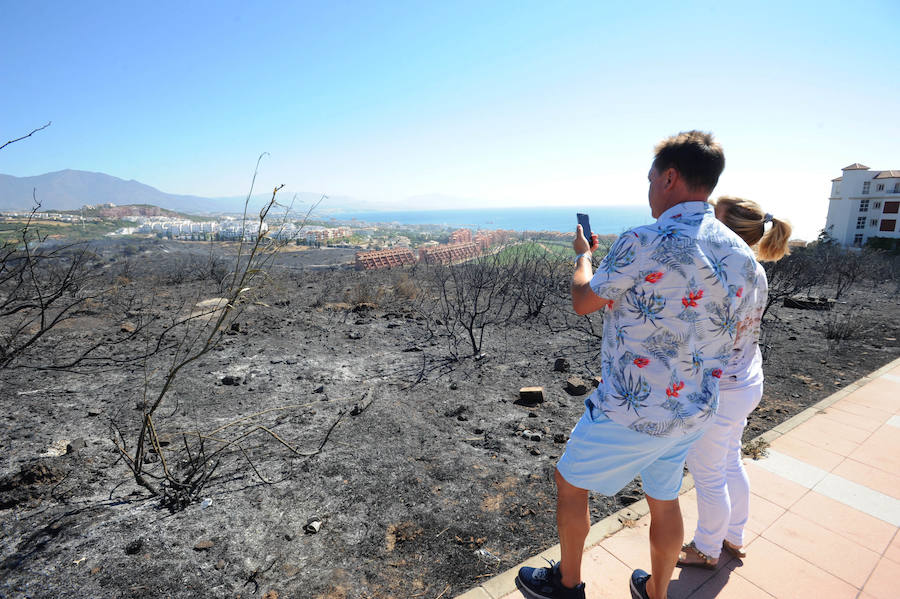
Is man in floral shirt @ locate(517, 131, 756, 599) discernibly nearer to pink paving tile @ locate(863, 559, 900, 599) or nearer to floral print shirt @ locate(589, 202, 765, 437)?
floral print shirt @ locate(589, 202, 765, 437)

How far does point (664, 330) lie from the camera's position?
47.8 inches

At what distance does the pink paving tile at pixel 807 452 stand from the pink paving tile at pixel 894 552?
2.39 ft

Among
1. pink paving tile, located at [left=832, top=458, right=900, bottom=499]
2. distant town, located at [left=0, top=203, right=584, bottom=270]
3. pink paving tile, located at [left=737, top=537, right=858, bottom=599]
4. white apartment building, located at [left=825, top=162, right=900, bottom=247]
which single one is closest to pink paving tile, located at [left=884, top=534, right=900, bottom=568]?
pink paving tile, located at [left=737, top=537, right=858, bottom=599]

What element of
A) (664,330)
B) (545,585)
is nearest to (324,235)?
(545,585)

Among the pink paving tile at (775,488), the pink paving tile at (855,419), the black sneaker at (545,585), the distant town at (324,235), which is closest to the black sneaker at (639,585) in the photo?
the black sneaker at (545,585)

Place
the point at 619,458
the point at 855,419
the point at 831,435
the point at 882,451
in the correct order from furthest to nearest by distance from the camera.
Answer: the point at 855,419 < the point at 831,435 < the point at 882,451 < the point at 619,458

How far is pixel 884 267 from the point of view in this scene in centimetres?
1428

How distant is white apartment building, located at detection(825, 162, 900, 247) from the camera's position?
30.2 metres

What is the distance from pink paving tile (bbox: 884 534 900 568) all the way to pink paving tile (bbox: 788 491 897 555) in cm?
2

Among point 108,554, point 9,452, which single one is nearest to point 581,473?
point 108,554

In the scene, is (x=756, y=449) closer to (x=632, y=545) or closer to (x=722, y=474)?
(x=632, y=545)

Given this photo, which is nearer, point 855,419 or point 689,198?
point 689,198

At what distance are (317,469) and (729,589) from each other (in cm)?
250

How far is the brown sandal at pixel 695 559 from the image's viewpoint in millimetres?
1865
